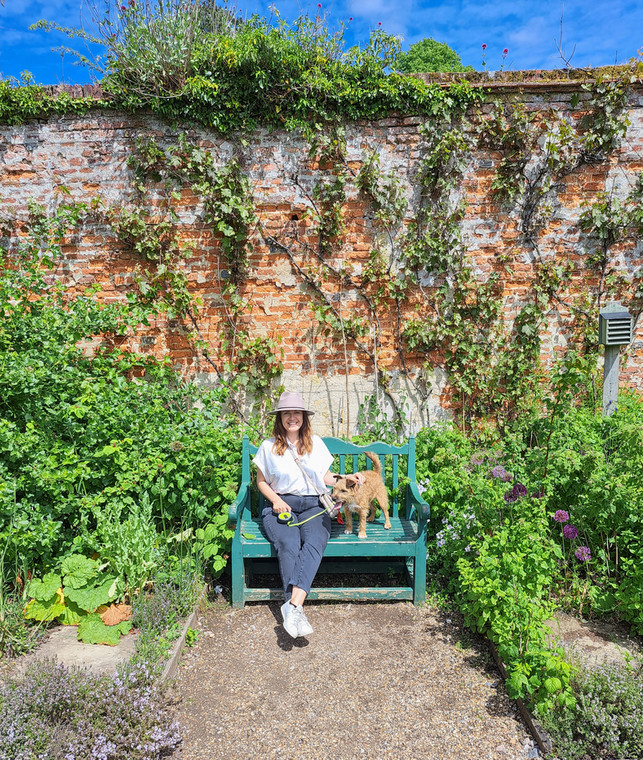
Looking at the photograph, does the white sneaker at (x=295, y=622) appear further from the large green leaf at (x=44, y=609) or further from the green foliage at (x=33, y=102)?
the green foliage at (x=33, y=102)

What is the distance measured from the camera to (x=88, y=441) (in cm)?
385

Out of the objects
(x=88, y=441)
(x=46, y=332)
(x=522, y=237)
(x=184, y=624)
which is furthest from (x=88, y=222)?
(x=522, y=237)

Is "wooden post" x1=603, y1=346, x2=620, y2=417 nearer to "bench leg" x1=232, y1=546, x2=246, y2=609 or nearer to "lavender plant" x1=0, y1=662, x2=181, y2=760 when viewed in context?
"bench leg" x1=232, y1=546, x2=246, y2=609

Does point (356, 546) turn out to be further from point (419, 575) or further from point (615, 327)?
point (615, 327)

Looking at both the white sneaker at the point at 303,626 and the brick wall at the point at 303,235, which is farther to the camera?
the brick wall at the point at 303,235

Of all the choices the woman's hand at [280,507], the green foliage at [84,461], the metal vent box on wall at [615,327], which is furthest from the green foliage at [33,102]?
the metal vent box on wall at [615,327]

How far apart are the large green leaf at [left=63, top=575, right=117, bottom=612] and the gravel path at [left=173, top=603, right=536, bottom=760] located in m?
0.61

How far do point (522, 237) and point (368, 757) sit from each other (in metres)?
4.76

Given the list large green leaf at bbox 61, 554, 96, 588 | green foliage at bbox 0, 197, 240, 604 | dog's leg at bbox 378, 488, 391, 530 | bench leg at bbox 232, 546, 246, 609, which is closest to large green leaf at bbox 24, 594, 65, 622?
green foliage at bbox 0, 197, 240, 604

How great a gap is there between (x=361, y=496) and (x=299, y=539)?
54 cm

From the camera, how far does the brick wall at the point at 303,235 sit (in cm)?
539

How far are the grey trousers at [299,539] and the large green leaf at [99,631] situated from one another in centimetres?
101

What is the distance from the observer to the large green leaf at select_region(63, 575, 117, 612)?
11.2ft

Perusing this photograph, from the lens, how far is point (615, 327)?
186 inches
